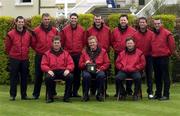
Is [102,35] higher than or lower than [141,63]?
higher

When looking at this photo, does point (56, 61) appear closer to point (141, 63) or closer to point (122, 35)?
point (122, 35)

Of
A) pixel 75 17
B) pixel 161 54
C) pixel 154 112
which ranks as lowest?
pixel 154 112

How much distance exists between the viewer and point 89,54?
13406 mm

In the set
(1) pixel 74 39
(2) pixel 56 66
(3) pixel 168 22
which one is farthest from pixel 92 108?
(3) pixel 168 22

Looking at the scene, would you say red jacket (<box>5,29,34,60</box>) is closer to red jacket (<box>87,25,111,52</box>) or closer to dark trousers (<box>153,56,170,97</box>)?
red jacket (<box>87,25,111,52</box>)

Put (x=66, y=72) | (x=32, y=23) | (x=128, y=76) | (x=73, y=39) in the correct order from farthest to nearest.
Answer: (x=32, y=23) < (x=73, y=39) < (x=128, y=76) < (x=66, y=72)

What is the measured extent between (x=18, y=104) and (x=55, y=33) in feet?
6.76

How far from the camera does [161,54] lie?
13367 millimetres

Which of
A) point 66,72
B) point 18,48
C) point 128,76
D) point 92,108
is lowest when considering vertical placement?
point 92,108

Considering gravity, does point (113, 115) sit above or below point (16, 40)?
below

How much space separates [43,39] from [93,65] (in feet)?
4.48

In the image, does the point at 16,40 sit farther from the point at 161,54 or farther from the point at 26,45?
the point at 161,54

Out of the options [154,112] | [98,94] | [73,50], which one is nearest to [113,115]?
[154,112]

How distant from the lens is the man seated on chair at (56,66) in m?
12.9
